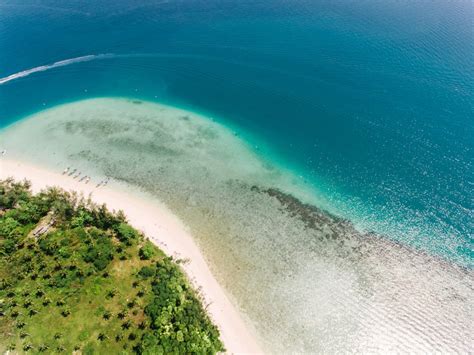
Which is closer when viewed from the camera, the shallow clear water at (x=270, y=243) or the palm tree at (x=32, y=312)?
the palm tree at (x=32, y=312)

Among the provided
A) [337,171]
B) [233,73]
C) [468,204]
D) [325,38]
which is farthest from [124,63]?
[468,204]

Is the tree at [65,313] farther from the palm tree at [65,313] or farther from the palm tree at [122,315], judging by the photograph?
the palm tree at [122,315]

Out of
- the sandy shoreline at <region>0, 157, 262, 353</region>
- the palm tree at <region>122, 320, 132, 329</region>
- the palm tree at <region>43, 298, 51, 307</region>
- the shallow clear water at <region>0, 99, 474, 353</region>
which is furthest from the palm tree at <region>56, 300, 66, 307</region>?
the shallow clear water at <region>0, 99, 474, 353</region>

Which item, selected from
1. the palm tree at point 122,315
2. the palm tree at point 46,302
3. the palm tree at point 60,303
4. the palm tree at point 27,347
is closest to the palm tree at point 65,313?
the palm tree at point 60,303

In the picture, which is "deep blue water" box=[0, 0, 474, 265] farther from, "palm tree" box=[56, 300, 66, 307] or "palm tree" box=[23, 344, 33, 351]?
"palm tree" box=[23, 344, 33, 351]

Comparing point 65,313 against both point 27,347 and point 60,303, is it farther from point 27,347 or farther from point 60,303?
point 27,347

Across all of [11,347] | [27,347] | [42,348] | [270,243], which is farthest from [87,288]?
[270,243]

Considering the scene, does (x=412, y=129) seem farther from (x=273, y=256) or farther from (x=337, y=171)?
(x=273, y=256)
